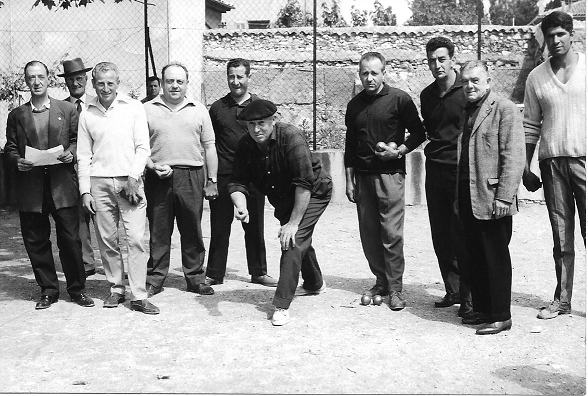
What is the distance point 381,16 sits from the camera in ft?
76.5

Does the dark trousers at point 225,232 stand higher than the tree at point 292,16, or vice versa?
the tree at point 292,16

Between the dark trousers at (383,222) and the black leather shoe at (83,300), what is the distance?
2295mm

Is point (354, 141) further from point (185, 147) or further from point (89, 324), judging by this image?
point (89, 324)

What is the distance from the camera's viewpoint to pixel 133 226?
6559 mm

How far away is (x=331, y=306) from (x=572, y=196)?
2.04 metres

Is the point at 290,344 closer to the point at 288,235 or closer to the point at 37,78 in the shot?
the point at 288,235

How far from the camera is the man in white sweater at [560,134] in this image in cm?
593

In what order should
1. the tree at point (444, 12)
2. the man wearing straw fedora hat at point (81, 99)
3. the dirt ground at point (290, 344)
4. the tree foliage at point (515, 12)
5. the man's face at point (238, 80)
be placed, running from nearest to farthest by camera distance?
1. the dirt ground at point (290, 344)
2. the man's face at point (238, 80)
3. the man wearing straw fedora hat at point (81, 99)
4. the tree at point (444, 12)
5. the tree foliage at point (515, 12)

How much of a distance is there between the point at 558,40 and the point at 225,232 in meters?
3.28

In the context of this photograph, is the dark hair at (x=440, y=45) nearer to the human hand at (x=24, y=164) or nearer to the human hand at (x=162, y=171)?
→ the human hand at (x=162, y=171)

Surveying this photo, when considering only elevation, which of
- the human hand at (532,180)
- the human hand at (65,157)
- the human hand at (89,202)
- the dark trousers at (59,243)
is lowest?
the dark trousers at (59,243)

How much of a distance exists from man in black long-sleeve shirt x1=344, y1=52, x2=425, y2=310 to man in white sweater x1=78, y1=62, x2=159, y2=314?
1738 mm

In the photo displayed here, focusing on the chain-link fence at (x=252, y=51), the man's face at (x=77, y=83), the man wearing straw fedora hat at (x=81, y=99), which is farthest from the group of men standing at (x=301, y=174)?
the chain-link fence at (x=252, y=51)

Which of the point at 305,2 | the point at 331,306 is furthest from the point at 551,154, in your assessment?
the point at 305,2
